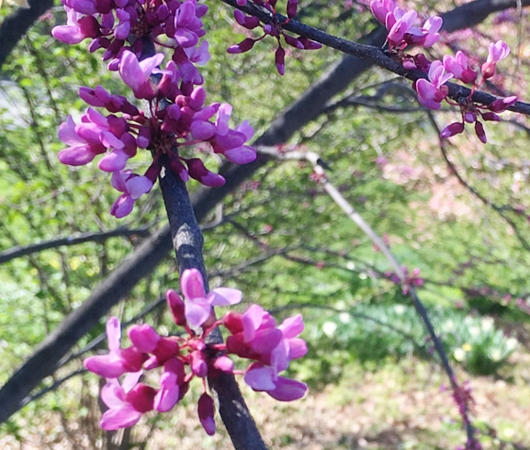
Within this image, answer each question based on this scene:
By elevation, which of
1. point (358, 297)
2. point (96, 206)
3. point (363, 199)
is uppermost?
point (96, 206)

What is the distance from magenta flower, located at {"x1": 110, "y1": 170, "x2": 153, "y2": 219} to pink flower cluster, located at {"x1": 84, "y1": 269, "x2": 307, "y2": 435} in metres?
0.20

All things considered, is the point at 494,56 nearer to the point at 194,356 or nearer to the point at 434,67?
the point at 434,67

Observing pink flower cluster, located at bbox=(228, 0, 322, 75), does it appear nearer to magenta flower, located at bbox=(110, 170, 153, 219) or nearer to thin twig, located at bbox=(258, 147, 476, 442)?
magenta flower, located at bbox=(110, 170, 153, 219)

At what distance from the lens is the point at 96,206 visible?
11.2 feet

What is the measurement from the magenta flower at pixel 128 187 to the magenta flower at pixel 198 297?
0.65 feet

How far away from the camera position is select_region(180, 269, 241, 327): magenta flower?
1.84 feet

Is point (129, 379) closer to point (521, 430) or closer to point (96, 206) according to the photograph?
point (96, 206)

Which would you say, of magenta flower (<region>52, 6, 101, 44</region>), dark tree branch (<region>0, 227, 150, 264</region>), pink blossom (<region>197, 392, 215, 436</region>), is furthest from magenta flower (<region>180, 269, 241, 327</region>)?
dark tree branch (<region>0, 227, 150, 264</region>)

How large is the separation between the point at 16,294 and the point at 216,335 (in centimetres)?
356

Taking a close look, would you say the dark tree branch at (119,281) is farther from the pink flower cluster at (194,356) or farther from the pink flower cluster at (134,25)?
the pink flower cluster at (194,356)

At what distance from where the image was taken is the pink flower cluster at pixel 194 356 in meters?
0.56

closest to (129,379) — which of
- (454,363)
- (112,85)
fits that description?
(112,85)

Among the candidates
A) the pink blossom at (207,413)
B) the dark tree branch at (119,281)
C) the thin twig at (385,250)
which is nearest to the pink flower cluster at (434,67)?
the pink blossom at (207,413)

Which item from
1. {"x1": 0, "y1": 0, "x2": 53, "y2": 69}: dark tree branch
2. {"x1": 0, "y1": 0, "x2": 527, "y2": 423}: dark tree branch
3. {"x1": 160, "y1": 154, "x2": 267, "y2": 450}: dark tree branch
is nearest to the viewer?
{"x1": 160, "y1": 154, "x2": 267, "y2": 450}: dark tree branch
